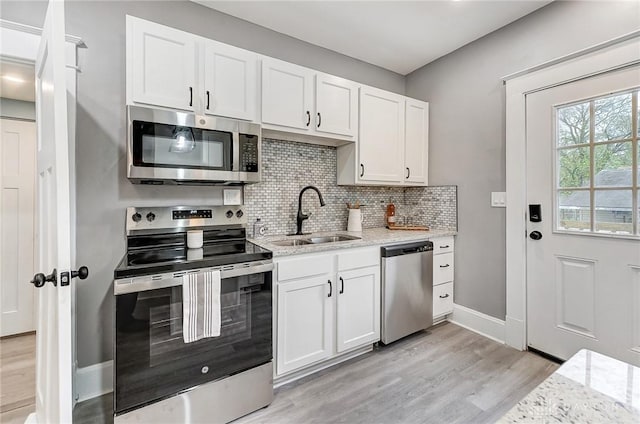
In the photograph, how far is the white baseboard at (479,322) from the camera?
2449mm

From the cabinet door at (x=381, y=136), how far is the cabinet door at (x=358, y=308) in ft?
3.05

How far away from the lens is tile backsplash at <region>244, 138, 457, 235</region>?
241 centimetres

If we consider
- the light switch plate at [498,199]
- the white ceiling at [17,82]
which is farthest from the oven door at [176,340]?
the light switch plate at [498,199]

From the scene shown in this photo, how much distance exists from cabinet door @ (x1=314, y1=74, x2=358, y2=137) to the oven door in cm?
131

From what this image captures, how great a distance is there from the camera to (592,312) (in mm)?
1938

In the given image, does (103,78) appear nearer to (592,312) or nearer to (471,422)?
(471,422)

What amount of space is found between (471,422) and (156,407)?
1.66 m

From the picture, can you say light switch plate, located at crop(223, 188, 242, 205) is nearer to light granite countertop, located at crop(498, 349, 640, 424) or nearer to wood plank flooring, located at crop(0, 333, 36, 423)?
wood plank flooring, located at crop(0, 333, 36, 423)

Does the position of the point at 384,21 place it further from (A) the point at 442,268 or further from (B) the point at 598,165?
(A) the point at 442,268

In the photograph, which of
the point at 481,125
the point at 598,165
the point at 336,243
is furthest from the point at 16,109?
the point at 598,165

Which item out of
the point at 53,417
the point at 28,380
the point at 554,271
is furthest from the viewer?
the point at 554,271

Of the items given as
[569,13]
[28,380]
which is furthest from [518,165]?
[28,380]

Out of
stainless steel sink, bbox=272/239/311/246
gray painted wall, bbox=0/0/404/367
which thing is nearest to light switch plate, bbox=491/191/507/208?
stainless steel sink, bbox=272/239/311/246

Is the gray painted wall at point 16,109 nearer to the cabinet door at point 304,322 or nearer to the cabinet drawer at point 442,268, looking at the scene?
the cabinet door at point 304,322
